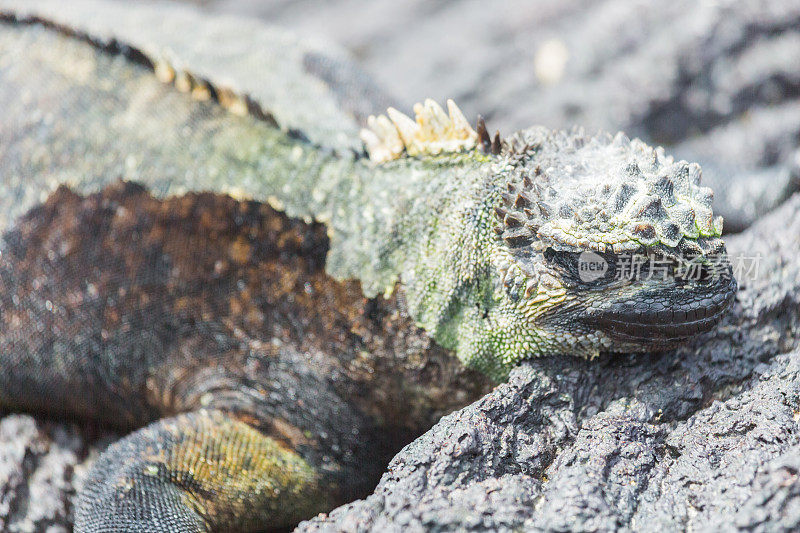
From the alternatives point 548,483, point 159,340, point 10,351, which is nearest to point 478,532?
point 548,483

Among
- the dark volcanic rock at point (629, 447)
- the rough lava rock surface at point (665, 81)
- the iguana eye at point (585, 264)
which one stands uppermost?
the rough lava rock surface at point (665, 81)

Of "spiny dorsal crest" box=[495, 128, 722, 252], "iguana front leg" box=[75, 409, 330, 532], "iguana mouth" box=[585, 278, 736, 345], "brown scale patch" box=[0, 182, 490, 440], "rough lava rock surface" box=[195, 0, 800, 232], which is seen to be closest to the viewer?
"spiny dorsal crest" box=[495, 128, 722, 252]

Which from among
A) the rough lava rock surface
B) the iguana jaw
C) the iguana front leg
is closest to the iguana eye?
the iguana jaw

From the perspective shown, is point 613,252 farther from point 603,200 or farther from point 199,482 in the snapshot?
point 199,482

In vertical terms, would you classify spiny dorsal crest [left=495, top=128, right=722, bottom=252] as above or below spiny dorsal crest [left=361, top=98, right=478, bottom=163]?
below

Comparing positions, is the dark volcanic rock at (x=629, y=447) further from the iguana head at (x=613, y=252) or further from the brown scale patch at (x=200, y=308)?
the brown scale patch at (x=200, y=308)

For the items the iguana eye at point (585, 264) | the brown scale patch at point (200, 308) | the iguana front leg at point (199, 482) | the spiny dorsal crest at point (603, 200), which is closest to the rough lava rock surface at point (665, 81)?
the brown scale patch at point (200, 308)

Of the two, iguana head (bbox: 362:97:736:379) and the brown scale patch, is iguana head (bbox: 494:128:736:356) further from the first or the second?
the brown scale patch
